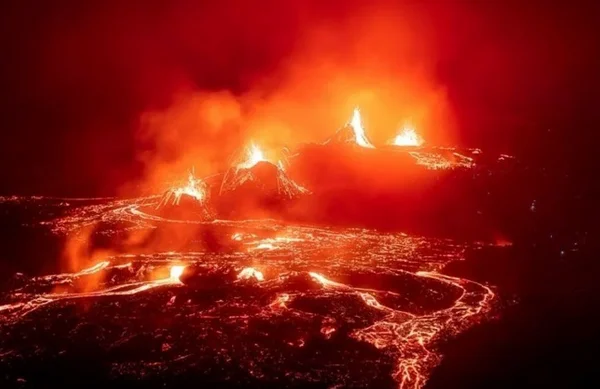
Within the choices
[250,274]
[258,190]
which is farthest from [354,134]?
[250,274]

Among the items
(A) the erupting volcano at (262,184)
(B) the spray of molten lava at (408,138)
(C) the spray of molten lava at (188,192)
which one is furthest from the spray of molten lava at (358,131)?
(C) the spray of molten lava at (188,192)

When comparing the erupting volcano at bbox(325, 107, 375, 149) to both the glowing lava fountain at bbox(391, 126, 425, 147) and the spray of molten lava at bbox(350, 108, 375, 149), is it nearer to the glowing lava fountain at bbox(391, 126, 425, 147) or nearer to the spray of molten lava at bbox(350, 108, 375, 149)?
the spray of molten lava at bbox(350, 108, 375, 149)

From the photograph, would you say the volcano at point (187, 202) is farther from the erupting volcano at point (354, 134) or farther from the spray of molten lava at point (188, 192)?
the erupting volcano at point (354, 134)

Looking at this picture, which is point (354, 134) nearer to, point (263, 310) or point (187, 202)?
point (187, 202)

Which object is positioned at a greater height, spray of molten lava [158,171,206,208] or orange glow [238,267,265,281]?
spray of molten lava [158,171,206,208]

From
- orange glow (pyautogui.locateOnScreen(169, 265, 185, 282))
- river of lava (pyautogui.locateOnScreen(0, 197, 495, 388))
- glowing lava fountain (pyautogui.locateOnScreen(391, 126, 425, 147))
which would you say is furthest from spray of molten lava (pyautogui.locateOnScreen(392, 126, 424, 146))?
orange glow (pyautogui.locateOnScreen(169, 265, 185, 282))

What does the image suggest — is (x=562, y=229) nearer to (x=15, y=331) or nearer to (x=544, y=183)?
(x=544, y=183)
